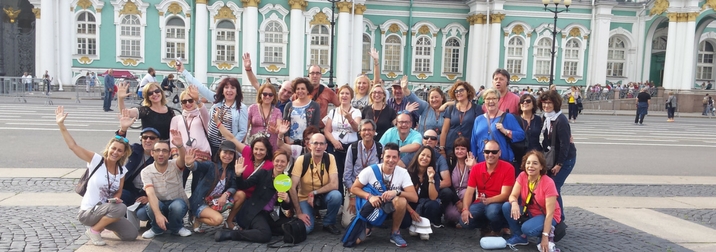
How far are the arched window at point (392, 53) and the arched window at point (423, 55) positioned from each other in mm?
1225

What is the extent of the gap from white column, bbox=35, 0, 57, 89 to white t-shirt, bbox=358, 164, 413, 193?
32.8 metres

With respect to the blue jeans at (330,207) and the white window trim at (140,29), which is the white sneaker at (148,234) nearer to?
the blue jeans at (330,207)

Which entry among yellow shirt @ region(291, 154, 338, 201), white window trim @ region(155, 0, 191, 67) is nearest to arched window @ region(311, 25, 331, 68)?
white window trim @ region(155, 0, 191, 67)

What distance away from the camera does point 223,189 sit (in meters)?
6.63

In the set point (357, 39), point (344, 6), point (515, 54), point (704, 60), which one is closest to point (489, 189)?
point (344, 6)

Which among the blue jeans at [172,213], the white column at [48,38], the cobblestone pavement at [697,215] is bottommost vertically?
the cobblestone pavement at [697,215]

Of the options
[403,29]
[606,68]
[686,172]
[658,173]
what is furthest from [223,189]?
[606,68]

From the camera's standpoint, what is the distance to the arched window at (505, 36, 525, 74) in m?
39.4

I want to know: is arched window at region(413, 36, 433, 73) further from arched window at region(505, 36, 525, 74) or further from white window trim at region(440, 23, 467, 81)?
arched window at region(505, 36, 525, 74)

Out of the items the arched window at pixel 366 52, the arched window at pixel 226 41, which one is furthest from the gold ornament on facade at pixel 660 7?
the arched window at pixel 226 41

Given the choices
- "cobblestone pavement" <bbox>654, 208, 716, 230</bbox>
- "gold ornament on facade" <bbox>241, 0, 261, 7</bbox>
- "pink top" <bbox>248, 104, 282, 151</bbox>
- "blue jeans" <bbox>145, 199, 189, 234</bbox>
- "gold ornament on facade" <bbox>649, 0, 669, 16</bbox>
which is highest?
"gold ornament on facade" <bbox>649, 0, 669, 16</bbox>

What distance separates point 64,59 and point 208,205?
3208 centimetres

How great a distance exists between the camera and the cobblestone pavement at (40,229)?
578 cm

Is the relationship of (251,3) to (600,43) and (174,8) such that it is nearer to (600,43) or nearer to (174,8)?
(174,8)
